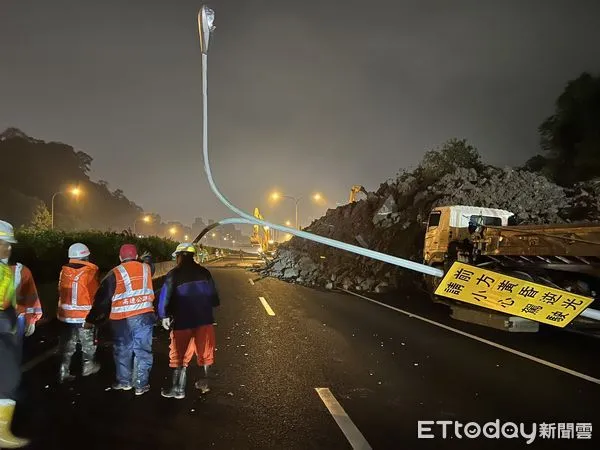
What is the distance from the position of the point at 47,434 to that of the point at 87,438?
405mm

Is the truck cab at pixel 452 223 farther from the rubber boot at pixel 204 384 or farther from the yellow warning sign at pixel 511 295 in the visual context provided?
the rubber boot at pixel 204 384

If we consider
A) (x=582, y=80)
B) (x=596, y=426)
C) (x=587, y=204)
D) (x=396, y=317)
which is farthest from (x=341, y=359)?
(x=582, y=80)

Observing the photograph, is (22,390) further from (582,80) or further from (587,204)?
(582,80)

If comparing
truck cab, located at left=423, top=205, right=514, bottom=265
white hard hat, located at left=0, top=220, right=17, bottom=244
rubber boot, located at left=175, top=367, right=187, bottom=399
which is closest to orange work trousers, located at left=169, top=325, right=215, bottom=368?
rubber boot, located at left=175, top=367, right=187, bottom=399

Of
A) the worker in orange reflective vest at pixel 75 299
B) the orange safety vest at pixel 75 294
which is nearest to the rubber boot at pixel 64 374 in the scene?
the worker in orange reflective vest at pixel 75 299

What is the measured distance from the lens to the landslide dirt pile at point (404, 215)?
21.0 meters

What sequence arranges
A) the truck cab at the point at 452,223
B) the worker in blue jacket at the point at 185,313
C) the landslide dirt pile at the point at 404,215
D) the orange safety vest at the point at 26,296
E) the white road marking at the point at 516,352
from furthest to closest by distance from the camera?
the landslide dirt pile at the point at 404,215 → the truck cab at the point at 452,223 → the white road marking at the point at 516,352 → the worker in blue jacket at the point at 185,313 → the orange safety vest at the point at 26,296

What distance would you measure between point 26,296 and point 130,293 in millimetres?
1032

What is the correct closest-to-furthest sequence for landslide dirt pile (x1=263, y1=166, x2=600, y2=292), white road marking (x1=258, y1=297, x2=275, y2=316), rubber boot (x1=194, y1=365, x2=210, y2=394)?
rubber boot (x1=194, y1=365, x2=210, y2=394) < white road marking (x1=258, y1=297, x2=275, y2=316) < landslide dirt pile (x1=263, y1=166, x2=600, y2=292)

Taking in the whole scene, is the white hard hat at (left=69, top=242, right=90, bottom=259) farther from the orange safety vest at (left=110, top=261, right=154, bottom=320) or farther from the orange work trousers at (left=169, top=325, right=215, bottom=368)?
the orange work trousers at (left=169, top=325, right=215, bottom=368)

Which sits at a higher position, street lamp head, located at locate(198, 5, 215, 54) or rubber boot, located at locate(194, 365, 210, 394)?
street lamp head, located at locate(198, 5, 215, 54)

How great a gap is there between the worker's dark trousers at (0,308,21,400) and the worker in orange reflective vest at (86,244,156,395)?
45.9 inches

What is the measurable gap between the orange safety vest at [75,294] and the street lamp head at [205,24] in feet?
11.7

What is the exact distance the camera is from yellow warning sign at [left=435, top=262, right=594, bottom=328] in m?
4.48
